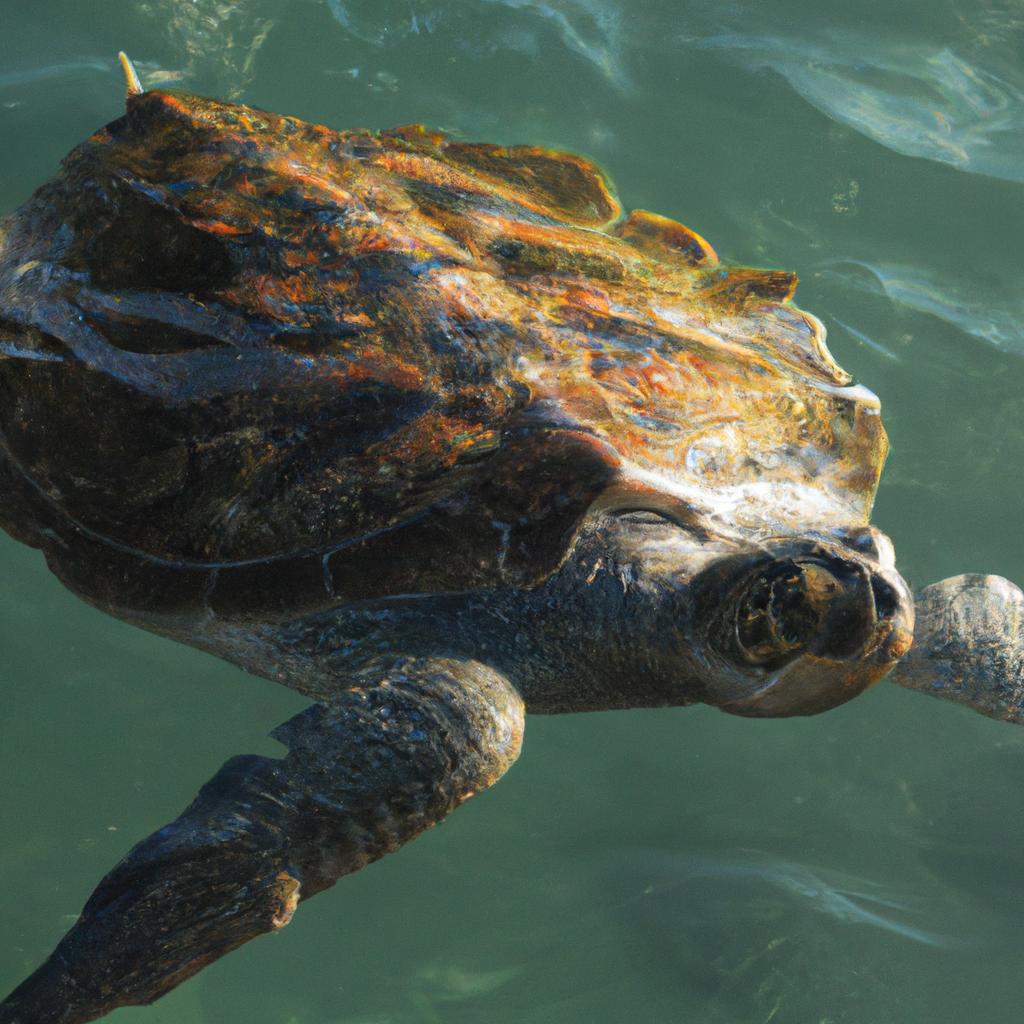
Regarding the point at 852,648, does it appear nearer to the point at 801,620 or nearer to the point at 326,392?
the point at 801,620

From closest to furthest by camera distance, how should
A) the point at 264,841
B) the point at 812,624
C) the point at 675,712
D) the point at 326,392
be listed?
the point at 812,624
the point at 264,841
the point at 326,392
the point at 675,712

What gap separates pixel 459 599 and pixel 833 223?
4.30 metres

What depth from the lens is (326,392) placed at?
2129mm

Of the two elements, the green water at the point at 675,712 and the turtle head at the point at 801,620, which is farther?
the green water at the point at 675,712

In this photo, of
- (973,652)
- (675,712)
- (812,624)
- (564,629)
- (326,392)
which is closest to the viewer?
(812,624)

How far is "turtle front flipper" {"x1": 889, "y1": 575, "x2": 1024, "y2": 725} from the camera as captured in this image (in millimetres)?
2959

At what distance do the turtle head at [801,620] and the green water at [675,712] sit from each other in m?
2.79

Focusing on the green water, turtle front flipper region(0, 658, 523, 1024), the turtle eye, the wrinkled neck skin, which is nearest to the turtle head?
the turtle eye

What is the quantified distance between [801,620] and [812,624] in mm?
23

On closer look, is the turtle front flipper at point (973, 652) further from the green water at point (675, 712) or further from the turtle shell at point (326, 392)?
the green water at point (675, 712)

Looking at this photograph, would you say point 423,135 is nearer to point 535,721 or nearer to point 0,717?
point 535,721

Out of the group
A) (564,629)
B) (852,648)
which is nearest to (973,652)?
(852,648)

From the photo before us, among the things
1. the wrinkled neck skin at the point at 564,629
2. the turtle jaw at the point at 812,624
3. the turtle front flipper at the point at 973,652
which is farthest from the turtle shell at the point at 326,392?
the turtle front flipper at the point at 973,652

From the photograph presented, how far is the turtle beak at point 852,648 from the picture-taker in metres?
1.86
